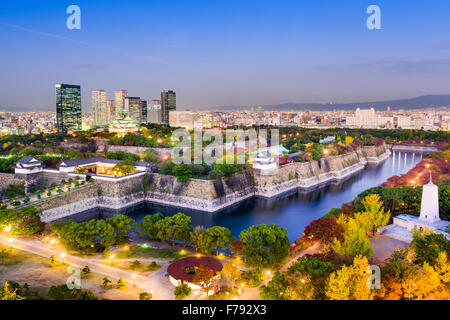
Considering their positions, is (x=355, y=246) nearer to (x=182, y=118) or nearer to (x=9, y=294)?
(x=9, y=294)

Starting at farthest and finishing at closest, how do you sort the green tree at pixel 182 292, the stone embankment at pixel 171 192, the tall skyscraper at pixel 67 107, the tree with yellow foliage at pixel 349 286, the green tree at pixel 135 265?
the tall skyscraper at pixel 67 107
the stone embankment at pixel 171 192
the green tree at pixel 135 265
the green tree at pixel 182 292
the tree with yellow foliage at pixel 349 286

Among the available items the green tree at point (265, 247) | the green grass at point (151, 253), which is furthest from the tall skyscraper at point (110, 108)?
the green tree at point (265, 247)

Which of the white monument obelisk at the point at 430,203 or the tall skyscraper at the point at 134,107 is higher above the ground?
the tall skyscraper at the point at 134,107

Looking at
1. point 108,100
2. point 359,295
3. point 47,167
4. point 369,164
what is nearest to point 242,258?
point 359,295

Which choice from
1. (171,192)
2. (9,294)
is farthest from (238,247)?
(171,192)

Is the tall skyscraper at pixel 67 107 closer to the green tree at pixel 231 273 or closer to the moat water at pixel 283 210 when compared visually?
the moat water at pixel 283 210

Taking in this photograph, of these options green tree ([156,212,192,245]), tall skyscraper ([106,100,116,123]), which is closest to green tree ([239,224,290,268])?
green tree ([156,212,192,245])

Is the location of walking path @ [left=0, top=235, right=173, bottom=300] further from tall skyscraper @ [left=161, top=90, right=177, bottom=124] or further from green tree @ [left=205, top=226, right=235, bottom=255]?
tall skyscraper @ [left=161, top=90, right=177, bottom=124]
